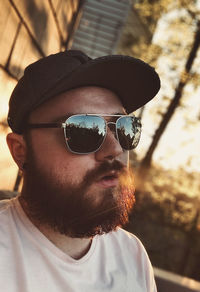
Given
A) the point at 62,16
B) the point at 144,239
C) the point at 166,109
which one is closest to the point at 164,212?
the point at 144,239

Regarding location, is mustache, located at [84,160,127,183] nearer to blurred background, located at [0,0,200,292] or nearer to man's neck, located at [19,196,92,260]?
man's neck, located at [19,196,92,260]

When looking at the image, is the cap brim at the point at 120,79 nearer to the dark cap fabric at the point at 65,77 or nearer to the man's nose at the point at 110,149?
the dark cap fabric at the point at 65,77

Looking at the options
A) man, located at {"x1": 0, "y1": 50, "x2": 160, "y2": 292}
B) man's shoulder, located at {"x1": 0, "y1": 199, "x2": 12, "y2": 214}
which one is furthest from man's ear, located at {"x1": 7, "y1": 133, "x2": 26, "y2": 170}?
man's shoulder, located at {"x1": 0, "y1": 199, "x2": 12, "y2": 214}

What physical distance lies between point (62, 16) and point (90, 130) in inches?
95.1

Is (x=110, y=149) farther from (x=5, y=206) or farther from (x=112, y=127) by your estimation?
(x=5, y=206)

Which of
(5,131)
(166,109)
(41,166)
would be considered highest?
(41,166)

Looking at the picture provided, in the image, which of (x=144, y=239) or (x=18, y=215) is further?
(x=144, y=239)

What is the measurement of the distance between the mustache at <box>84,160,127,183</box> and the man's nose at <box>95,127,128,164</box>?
3 centimetres

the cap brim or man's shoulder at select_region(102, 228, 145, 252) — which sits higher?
the cap brim

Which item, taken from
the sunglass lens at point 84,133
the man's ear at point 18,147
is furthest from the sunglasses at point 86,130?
the man's ear at point 18,147

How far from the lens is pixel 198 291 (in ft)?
8.36

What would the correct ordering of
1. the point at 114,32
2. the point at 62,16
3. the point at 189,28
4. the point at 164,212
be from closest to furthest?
the point at 62,16
the point at 114,32
the point at 189,28
the point at 164,212

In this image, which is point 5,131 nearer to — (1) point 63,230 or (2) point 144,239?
(1) point 63,230

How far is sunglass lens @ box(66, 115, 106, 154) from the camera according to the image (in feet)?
5.19
